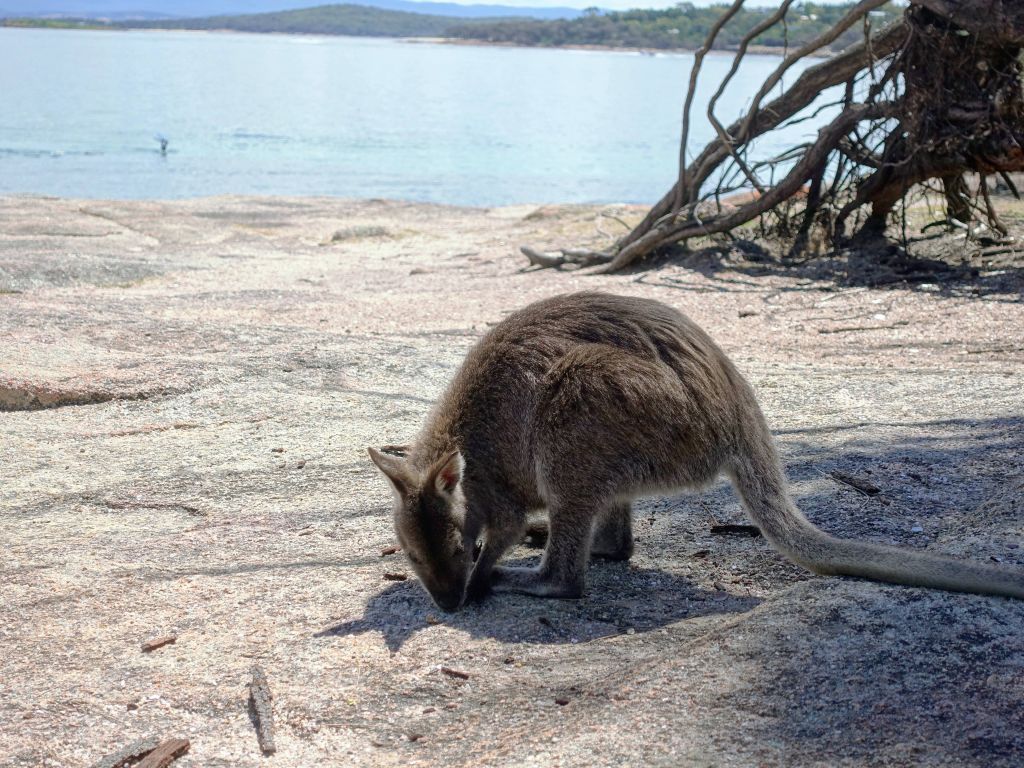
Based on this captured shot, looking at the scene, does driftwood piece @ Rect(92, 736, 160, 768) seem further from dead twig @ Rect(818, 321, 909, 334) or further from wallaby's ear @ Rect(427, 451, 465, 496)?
dead twig @ Rect(818, 321, 909, 334)

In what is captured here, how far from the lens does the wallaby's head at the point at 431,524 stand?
13.4ft

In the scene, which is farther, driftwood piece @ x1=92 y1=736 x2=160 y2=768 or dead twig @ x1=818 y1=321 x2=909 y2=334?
dead twig @ x1=818 y1=321 x2=909 y2=334

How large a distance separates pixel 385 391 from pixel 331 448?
44.1 inches

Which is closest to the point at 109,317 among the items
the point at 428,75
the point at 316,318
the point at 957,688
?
the point at 316,318

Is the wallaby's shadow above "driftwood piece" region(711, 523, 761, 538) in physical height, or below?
below

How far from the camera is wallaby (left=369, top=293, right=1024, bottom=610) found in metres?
4.05

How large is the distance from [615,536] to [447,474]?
2.90ft

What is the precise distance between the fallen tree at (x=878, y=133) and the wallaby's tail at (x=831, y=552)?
263 inches

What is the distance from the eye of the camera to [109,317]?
891 cm

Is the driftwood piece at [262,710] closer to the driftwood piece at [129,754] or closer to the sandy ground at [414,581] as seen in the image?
the sandy ground at [414,581]

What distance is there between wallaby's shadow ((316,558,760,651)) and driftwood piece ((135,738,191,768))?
0.78 m

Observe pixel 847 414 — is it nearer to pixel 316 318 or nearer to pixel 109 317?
pixel 316 318

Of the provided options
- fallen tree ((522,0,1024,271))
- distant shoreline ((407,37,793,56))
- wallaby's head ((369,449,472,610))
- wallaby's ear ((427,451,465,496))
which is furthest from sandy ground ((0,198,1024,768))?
distant shoreline ((407,37,793,56))

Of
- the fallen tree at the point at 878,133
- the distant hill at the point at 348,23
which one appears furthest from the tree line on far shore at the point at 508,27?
the fallen tree at the point at 878,133
